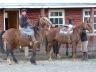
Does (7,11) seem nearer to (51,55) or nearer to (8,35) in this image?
(51,55)

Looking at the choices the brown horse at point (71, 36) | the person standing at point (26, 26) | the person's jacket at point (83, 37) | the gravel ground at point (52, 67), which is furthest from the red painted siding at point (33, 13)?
the gravel ground at point (52, 67)

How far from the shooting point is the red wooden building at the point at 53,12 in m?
22.7

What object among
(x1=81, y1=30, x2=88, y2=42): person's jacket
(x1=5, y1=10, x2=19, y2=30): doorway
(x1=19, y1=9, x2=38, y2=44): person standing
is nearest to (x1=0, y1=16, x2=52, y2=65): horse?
(x1=19, y1=9, x2=38, y2=44): person standing

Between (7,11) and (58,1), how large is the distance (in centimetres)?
415

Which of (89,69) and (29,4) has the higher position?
(29,4)

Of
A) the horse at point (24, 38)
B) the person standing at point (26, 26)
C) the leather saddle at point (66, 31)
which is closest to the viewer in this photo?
the person standing at point (26, 26)

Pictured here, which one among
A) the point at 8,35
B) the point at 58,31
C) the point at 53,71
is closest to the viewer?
the point at 53,71

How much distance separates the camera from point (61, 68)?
1511cm

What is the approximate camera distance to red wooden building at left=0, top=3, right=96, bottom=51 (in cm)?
2273

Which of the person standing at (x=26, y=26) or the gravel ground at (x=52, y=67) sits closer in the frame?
the gravel ground at (x=52, y=67)

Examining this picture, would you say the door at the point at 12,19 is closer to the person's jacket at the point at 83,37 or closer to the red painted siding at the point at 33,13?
the red painted siding at the point at 33,13

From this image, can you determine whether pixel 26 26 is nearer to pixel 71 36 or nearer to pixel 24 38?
pixel 24 38

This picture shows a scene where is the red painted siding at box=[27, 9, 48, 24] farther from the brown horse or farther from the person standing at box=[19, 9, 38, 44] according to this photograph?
the person standing at box=[19, 9, 38, 44]

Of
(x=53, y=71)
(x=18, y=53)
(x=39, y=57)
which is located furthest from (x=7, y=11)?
(x=53, y=71)
